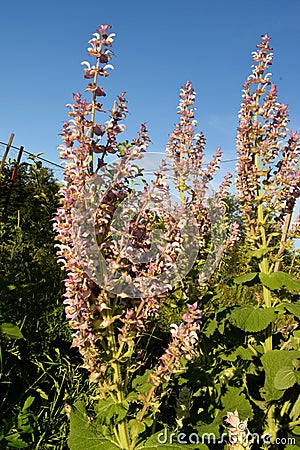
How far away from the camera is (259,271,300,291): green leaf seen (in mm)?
3154

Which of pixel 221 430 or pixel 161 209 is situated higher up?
pixel 161 209

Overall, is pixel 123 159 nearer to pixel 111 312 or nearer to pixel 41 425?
pixel 111 312

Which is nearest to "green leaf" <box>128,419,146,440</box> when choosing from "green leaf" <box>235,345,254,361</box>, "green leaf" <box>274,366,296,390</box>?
"green leaf" <box>274,366,296,390</box>

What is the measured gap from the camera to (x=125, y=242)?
2.19 m

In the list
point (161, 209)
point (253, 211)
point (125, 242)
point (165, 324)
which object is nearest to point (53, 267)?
point (165, 324)

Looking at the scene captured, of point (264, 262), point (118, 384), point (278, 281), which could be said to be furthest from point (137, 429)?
point (264, 262)

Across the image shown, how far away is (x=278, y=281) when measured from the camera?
10.5 ft

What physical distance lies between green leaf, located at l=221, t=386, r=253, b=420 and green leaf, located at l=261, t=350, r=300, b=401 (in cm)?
21

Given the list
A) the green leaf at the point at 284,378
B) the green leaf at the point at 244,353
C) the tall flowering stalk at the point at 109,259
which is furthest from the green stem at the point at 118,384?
the green leaf at the point at 244,353

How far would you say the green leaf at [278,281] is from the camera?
10.3ft

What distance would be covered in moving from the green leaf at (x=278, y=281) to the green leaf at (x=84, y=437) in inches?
58.0

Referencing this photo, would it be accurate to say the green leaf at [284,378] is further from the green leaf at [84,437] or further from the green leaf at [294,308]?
the green leaf at [84,437]

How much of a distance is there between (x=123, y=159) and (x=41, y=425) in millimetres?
2198

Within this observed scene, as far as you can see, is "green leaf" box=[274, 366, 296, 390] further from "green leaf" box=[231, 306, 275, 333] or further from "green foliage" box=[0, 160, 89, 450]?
"green foliage" box=[0, 160, 89, 450]
